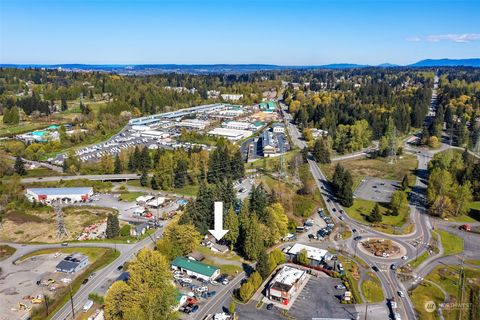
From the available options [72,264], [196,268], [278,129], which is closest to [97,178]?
[72,264]

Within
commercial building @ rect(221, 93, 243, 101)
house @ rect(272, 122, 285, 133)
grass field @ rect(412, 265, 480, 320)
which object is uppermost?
commercial building @ rect(221, 93, 243, 101)

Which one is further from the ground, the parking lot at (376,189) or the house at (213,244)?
the parking lot at (376,189)

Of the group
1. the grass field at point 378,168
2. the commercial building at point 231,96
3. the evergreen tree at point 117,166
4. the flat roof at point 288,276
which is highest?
the commercial building at point 231,96

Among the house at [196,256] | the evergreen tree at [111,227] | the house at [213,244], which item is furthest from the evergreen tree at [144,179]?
the house at [196,256]

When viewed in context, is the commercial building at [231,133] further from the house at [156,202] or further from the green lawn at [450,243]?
the green lawn at [450,243]

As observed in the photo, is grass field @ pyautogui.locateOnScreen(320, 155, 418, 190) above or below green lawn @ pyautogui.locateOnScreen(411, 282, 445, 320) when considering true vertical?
above

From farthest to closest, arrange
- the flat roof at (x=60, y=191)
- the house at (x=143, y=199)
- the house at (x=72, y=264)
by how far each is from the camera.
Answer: the flat roof at (x=60, y=191)
the house at (x=143, y=199)
the house at (x=72, y=264)

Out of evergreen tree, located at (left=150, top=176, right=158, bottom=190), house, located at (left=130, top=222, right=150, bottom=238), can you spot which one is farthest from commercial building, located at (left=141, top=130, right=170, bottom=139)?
house, located at (left=130, top=222, right=150, bottom=238)

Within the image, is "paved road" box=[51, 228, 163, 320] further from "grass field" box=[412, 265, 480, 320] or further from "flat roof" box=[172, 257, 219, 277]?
"grass field" box=[412, 265, 480, 320]
